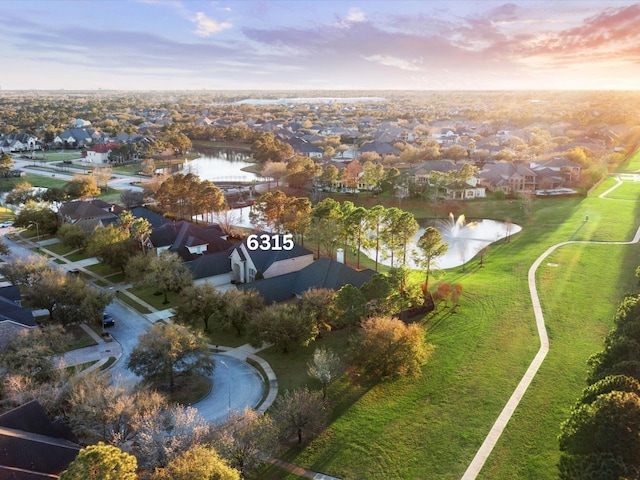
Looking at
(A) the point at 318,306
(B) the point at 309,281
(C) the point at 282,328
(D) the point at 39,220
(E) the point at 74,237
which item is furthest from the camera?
(D) the point at 39,220

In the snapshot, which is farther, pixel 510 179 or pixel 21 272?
pixel 510 179

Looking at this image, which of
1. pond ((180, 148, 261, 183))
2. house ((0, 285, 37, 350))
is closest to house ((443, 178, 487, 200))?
pond ((180, 148, 261, 183))

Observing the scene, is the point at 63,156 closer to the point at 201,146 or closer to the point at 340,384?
the point at 201,146

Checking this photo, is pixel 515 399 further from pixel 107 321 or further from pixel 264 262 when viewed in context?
pixel 107 321

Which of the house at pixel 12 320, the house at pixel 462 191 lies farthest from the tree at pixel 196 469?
the house at pixel 462 191

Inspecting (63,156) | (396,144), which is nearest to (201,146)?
(63,156)

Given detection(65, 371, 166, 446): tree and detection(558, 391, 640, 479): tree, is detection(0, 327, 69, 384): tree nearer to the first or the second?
detection(65, 371, 166, 446): tree

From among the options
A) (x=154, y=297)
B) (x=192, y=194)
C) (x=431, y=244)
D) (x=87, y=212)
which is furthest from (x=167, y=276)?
(x=87, y=212)
